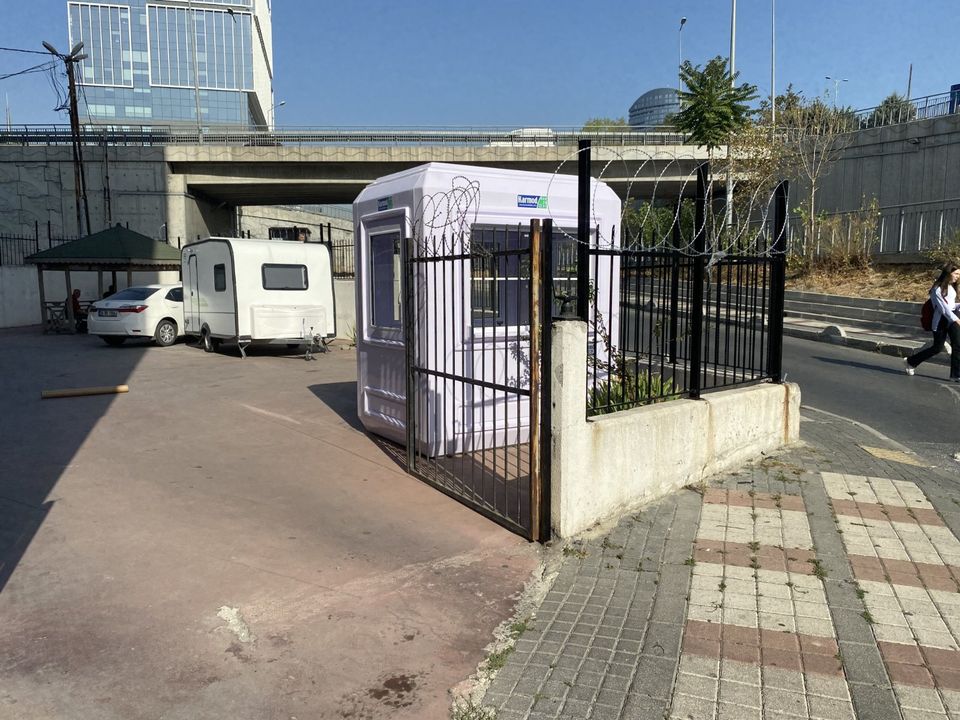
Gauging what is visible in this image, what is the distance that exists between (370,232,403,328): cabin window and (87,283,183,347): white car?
12.6m

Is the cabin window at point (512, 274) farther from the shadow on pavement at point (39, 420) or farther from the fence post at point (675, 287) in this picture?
the shadow on pavement at point (39, 420)

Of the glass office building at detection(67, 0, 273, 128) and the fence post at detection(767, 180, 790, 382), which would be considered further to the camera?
the glass office building at detection(67, 0, 273, 128)

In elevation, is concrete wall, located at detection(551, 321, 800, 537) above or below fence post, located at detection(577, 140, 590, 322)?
below

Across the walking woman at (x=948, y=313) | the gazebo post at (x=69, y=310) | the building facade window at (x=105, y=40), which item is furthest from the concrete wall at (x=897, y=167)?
the building facade window at (x=105, y=40)

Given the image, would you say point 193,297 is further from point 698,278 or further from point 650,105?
point 650,105

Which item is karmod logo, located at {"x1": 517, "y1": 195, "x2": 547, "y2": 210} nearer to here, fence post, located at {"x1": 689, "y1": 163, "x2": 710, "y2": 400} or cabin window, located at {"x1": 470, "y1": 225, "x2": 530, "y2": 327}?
cabin window, located at {"x1": 470, "y1": 225, "x2": 530, "y2": 327}

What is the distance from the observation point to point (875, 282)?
830 inches

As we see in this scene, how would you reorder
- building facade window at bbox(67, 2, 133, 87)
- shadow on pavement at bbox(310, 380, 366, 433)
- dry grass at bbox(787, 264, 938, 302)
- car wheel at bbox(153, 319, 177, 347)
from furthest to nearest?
building facade window at bbox(67, 2, 133, 87) < dry grass at bbox(787, 264, 938, 302) < car wheel at bbox(153, 319, 177, 347) < shadow on pavement at bbox(310, 380, 366, 433)

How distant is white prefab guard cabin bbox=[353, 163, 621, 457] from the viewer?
6391 millimetres

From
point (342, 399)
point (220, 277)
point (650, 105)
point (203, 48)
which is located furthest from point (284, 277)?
point (650, 105)

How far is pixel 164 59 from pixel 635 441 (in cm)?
12584

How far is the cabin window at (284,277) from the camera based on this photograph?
51.6 feet

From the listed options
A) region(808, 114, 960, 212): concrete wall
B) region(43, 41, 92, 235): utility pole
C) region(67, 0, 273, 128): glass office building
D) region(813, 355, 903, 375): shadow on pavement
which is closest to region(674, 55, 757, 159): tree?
region(808, 114, 960, 212): concrete wall

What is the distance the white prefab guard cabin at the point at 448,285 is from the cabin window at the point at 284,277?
28.6 feet
